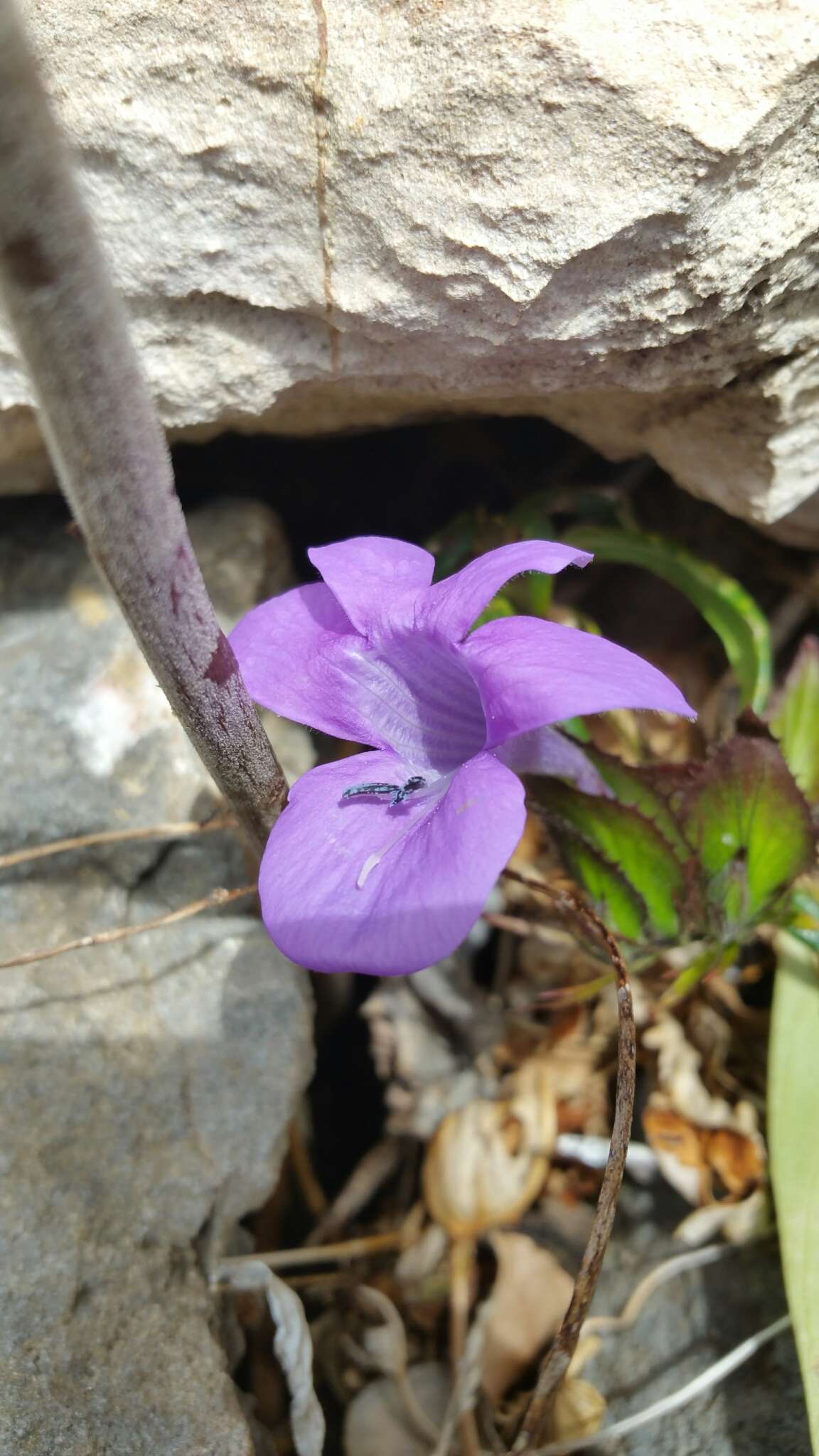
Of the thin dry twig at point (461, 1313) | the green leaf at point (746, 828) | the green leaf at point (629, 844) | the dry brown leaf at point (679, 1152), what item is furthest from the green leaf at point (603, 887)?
the thin dry twig at point (461, 1313)

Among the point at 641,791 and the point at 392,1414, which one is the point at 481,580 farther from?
the point at 392,1414

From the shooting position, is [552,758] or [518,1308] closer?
[552,758]

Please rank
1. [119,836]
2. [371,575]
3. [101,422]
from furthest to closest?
[119,836], [371,575], [101,422]

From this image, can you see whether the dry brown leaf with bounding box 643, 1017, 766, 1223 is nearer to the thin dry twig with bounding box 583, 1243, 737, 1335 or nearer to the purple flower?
the thin dry twig with bounding box 583, 1243, 737, 1335

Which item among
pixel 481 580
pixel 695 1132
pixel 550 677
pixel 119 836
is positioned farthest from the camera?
pixel 695 1132

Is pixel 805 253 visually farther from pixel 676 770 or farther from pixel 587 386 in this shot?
pixel 676 770

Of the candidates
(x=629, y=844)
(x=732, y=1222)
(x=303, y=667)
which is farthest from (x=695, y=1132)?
(x=303, y=667)

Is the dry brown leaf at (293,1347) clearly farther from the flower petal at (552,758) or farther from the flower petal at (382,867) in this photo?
the flower petal at (552,758)
